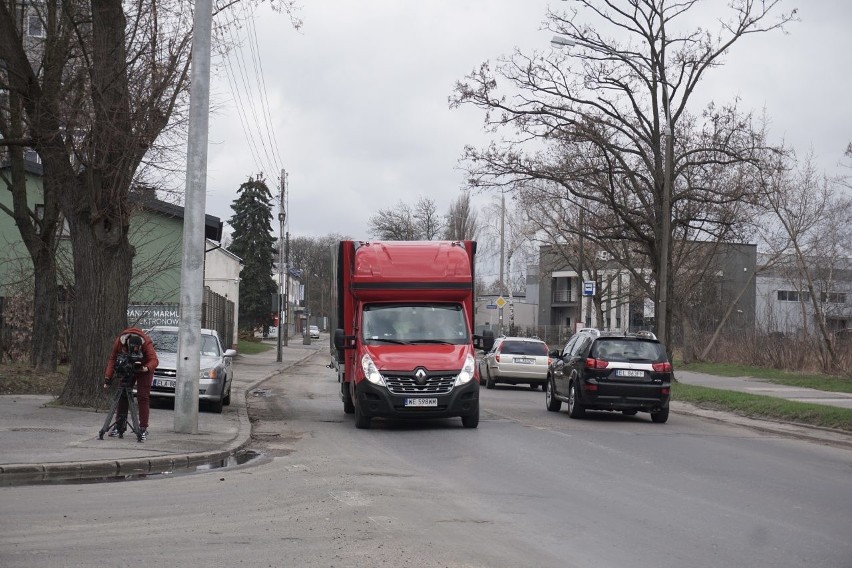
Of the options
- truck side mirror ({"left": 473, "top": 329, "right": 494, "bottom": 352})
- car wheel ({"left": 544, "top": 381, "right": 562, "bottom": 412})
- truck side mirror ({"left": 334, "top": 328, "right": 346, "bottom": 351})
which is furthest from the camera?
car wheel ({"left": 544, "top": 381, "right": 562, "bottom": 412})

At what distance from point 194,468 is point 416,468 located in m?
2.68

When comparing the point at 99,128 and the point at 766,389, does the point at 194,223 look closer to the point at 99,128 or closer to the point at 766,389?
the point at 99,128

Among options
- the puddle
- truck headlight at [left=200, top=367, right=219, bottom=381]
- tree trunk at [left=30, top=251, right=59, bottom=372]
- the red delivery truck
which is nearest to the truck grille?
the red delivery truck

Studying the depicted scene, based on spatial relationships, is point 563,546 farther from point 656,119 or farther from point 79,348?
point 656,119

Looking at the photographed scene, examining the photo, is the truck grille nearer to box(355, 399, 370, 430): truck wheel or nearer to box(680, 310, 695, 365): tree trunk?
box(355, 399, 370, 430): truck wheel

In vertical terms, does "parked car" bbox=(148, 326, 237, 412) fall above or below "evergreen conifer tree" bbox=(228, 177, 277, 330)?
below

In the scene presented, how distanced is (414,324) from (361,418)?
Answer: 1874 millimetres

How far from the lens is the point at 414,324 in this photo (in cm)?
1722

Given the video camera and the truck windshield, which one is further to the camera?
the truck windshield

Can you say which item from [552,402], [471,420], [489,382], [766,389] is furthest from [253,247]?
[471,420]

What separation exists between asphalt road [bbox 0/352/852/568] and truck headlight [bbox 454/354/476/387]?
4.07 feet

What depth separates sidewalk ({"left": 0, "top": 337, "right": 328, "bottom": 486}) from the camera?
11.1m

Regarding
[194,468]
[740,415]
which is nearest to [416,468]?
[194,468]

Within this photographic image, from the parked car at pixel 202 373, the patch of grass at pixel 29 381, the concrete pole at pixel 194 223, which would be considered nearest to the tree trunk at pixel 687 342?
the parked car at pixel 202 373
